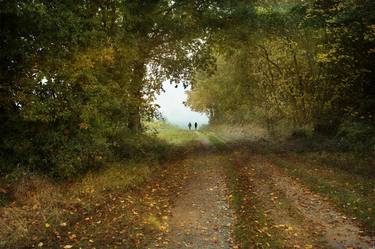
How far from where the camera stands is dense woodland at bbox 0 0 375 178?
1468 cm

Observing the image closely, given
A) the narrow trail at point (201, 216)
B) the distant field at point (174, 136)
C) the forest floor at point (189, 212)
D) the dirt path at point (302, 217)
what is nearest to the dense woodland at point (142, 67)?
the forest floor at point (189, 212)

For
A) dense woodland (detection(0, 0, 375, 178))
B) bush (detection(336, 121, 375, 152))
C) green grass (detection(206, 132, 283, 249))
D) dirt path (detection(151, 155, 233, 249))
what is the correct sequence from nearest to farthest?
1. green grass (detection(206, 132, 283, 249))
2. dirt path (detection(151, 155, 233, 249))
3. dense woodland (detection(0, 0, 375, 178))
4. bush (detection(336, 121, 375, 152))

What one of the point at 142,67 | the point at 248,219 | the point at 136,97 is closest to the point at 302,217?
the point at 248,219

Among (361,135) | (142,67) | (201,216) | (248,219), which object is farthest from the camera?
(142,67)

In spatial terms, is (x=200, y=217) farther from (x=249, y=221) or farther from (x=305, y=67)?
(x=305, y=67)

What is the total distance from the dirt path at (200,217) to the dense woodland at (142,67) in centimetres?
392

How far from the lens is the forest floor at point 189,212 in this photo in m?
11.4

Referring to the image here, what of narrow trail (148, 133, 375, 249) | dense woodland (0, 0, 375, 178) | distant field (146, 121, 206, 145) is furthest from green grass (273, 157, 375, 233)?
distant field (146, 121, 206, 145)

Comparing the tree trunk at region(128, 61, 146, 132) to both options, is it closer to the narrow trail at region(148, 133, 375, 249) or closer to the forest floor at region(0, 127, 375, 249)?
the forest floor at region(0, 127, 375, 249)

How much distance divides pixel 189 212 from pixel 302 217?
11.3 ft

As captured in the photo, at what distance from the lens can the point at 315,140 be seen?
28.7 meters

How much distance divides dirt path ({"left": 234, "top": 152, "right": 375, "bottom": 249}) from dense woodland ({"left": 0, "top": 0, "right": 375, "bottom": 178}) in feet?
17.6

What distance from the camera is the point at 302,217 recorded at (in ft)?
44.3

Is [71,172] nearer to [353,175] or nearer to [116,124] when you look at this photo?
[116,124]
